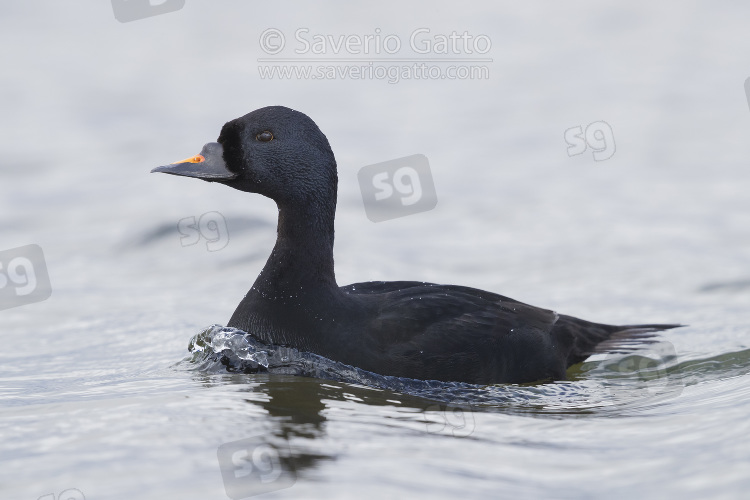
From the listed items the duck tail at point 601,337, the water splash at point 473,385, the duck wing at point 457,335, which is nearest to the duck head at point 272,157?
the duck wing at point 457,335

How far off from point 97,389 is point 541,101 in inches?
320

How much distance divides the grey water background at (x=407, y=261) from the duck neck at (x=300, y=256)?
0.59 metres

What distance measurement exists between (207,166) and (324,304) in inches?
42.4

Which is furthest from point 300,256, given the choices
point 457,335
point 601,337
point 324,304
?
point 601,337

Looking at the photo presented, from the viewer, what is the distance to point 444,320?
21.5ft

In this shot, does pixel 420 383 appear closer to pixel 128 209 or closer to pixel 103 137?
pixel 128 209

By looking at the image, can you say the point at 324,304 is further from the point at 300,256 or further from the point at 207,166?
the point at 207,166

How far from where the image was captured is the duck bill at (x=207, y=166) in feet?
21.2

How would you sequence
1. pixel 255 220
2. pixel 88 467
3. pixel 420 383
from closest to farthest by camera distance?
pixel 88 467
pixel 420 383
pixel 255 220

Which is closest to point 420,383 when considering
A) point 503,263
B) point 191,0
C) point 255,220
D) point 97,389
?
point 97,389

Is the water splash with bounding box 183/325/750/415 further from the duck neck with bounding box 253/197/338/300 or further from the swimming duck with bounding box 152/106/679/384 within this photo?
the duck neck with bounding box 253/197/338/300

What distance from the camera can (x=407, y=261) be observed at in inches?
391

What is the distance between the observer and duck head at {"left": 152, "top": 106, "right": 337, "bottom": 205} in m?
6.54

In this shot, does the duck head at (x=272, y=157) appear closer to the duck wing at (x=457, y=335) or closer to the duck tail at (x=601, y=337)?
the duck wing at (x=457, y=335)
